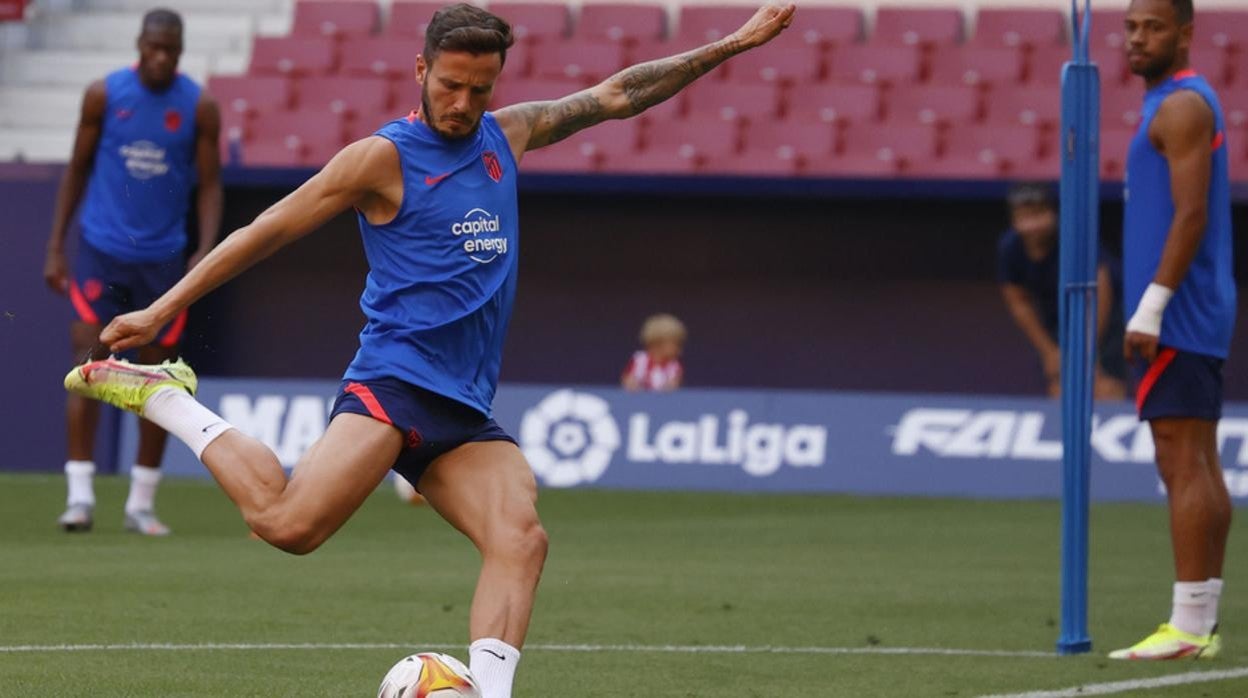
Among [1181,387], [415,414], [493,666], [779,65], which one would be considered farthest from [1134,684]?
[779,65]

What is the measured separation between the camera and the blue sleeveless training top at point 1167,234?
8.09m

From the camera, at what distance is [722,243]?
18.3 m

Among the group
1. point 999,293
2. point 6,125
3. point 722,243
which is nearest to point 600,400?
point 722,243

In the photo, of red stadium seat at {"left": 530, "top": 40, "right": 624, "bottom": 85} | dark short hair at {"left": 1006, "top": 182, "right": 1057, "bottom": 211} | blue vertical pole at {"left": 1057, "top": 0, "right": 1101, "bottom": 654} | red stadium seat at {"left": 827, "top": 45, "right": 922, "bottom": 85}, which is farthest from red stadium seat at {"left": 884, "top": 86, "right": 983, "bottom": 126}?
blue vertical pole at {"left": 1057, "top": 0, "right": 1101, "bottom": 654}

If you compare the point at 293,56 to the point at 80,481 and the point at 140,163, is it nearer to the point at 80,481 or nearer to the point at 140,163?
the point at 140,163

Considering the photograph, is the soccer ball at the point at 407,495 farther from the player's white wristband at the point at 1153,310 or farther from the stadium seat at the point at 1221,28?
the stadium seat at the point at 1221,28

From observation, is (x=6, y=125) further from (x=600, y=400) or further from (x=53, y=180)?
(x=600, y=400)

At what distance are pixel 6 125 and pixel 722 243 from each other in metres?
Result: 8.33

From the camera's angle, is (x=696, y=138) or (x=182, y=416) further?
(x=696, y=138)

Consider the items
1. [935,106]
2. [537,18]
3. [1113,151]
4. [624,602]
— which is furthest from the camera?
[537,18]

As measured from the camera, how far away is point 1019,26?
21.5 metres

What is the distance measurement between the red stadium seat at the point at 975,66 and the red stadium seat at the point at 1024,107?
30 cm

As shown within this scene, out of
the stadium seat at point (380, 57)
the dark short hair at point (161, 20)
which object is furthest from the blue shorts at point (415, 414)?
the stadium seat at point (380, 57)

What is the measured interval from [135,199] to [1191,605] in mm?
6163
